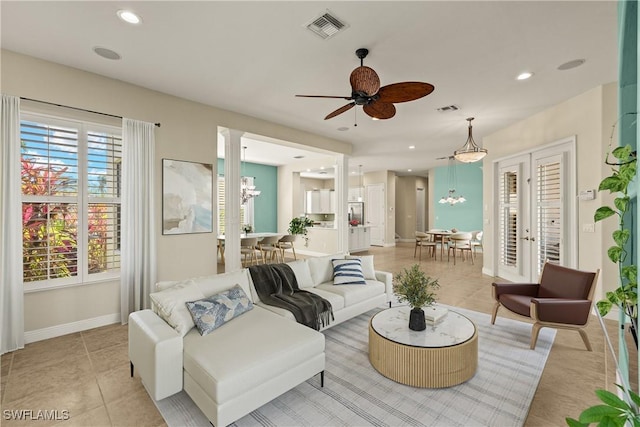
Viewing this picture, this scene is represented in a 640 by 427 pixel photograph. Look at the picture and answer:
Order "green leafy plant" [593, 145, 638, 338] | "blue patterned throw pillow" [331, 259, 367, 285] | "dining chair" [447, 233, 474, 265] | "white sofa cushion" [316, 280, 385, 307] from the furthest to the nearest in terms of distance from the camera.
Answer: "dining chair" [447, 233, 474, 265] < "blue patterned throw pillow" [331, 259, 367, 285] < "white sofa cushion" [316, 280, 385, 307] < "green leafy plant" [593, 145, 638, 338]

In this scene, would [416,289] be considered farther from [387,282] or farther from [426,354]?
[387,282]

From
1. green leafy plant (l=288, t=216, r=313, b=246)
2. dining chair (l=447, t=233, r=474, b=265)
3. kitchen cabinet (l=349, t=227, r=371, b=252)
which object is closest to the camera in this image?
dining chair (l=447, t=233, r=474, b=265)

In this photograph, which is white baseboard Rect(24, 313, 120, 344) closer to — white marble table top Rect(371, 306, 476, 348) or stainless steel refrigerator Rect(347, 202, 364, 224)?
white marble table top Rect(371, 306, 476, 348)

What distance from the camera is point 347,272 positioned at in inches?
152

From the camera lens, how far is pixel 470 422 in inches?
76.9

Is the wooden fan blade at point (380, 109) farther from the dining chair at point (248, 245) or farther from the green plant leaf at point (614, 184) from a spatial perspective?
the dining chair at point (248, 245)

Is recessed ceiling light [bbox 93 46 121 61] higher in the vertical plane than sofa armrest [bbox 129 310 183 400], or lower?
higher

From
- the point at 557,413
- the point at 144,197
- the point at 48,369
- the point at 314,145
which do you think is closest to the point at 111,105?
the point at 144,197

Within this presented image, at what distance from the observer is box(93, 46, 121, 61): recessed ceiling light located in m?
2.99

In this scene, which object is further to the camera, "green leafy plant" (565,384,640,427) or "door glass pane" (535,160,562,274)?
"door glass pane" (535,160,562,274)

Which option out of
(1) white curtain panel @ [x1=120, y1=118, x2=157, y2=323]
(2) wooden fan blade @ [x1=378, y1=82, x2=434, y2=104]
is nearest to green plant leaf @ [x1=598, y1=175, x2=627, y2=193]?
(2) wooden fan blade @ [x1=378, y1=82, x2=434, y2=104]

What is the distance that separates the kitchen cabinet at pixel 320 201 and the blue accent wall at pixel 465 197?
3939 millimetres

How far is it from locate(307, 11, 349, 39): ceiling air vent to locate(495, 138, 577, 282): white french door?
12.7 feet

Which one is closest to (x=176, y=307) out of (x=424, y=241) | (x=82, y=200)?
(x=82, y=200)
